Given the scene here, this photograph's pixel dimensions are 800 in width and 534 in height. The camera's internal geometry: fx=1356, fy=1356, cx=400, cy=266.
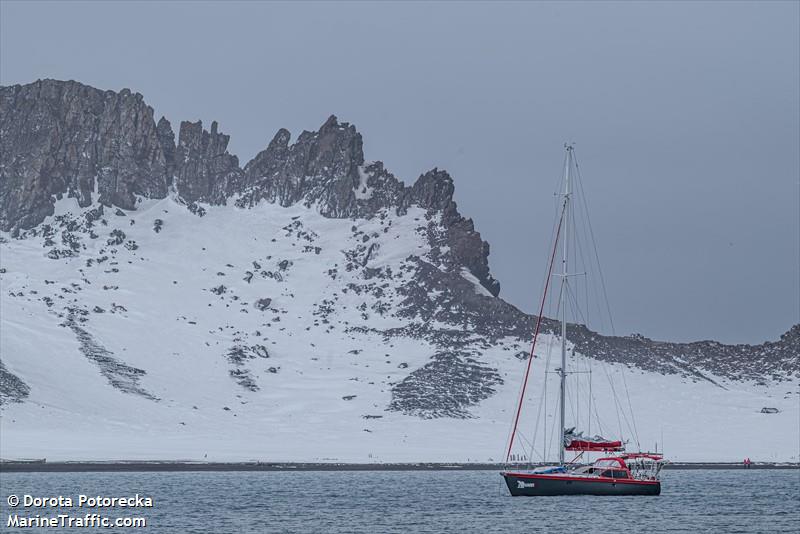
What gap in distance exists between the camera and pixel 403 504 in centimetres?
10825

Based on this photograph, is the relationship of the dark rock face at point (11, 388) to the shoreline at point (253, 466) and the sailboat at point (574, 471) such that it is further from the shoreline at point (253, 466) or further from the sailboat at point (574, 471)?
the sailboat at point (574, 471)

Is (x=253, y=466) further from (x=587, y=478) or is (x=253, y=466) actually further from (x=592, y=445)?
(x=587, y=478)

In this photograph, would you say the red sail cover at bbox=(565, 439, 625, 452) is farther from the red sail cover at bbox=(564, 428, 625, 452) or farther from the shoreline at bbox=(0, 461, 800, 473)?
the shoreline at bbox=(0, 461, 800, 473)

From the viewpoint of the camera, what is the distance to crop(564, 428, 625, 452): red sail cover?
383 feet

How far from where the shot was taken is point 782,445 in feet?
641

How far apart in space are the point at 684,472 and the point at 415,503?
203 ft

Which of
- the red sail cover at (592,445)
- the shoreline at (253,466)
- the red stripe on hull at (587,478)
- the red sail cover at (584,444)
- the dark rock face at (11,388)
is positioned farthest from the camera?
the dark rock face at (11,388)

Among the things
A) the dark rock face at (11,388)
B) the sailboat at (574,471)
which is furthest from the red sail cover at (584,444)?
the dark rock face at (11,388)

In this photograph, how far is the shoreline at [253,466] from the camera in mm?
144375

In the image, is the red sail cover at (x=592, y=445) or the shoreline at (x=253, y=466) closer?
the red sail cover at (x=592, y=445)

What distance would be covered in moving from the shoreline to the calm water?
5.47 m

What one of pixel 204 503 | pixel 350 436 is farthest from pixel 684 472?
pixel 204 503

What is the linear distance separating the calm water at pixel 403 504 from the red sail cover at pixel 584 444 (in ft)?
15.5

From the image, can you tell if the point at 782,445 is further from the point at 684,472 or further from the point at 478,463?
the point at 478,463
